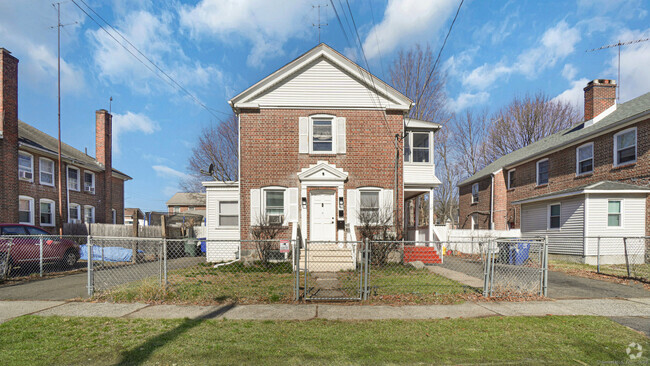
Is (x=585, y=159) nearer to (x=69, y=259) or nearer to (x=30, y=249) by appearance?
(x=69, y=259)

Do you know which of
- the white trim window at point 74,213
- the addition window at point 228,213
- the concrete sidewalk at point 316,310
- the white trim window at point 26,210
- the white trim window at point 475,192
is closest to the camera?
the concrete sidewalk at point 316,310

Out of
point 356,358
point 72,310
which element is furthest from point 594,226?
point 72,310

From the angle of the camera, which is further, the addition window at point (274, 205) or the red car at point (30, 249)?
the addition window at point (274, 205)

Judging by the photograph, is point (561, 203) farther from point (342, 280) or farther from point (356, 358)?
point (356, 358)

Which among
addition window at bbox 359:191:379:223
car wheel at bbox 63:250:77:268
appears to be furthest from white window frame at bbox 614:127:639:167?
car wheel at bbox 63:250:77:268

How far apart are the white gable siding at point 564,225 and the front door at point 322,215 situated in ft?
30.1

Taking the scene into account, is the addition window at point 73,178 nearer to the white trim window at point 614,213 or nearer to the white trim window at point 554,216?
the white trim window at point 554,216

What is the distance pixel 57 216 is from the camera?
1858 centimetres

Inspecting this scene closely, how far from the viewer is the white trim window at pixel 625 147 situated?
44.8 feet

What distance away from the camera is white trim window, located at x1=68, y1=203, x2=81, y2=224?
19.9m

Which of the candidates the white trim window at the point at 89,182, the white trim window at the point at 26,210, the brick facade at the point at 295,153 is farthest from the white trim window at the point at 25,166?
the brick facade at the point at 295,153

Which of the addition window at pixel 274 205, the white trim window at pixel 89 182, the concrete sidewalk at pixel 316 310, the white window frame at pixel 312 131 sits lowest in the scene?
the concrete sidewalk at pixel 316 310

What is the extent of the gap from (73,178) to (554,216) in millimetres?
28987

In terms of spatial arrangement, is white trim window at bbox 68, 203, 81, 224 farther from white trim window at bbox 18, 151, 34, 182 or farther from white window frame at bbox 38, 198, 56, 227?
white trim window at bbox 18, 151, 34, 182
